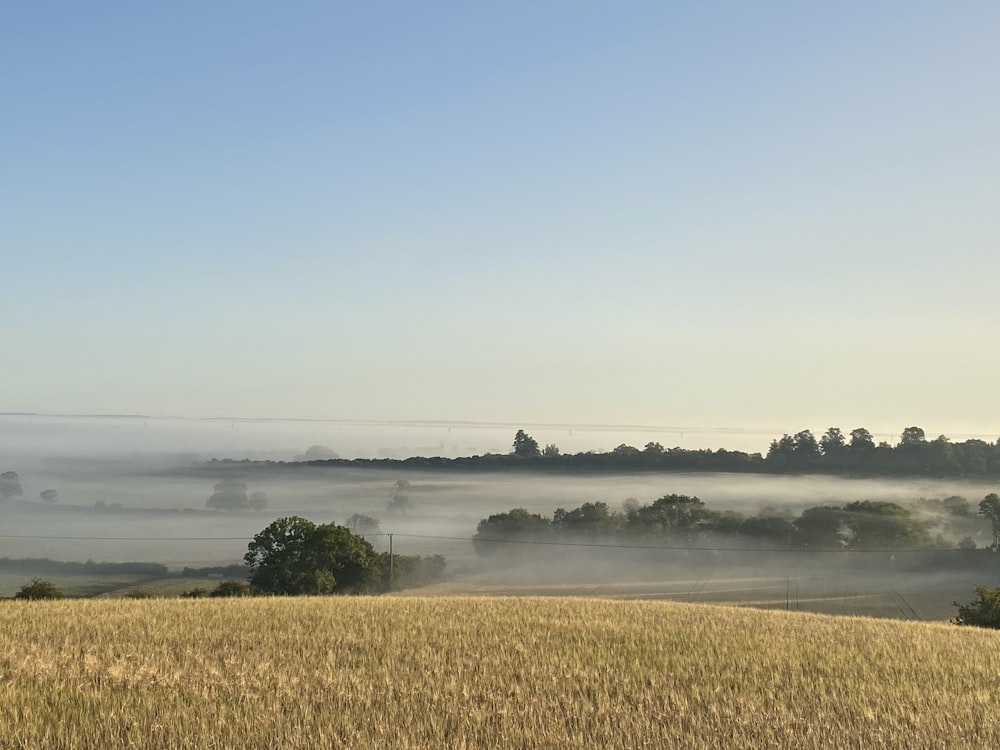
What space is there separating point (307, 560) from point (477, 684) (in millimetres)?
75593

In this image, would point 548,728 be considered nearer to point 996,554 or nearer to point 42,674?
point 42,674

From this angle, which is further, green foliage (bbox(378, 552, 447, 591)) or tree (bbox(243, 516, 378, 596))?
green foliage (bbox(378, 552, 447, 591))

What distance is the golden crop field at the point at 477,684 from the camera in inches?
492

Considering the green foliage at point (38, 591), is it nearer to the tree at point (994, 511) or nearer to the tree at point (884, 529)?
the tree at point (884, 529)

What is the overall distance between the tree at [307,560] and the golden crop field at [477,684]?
57.9 m

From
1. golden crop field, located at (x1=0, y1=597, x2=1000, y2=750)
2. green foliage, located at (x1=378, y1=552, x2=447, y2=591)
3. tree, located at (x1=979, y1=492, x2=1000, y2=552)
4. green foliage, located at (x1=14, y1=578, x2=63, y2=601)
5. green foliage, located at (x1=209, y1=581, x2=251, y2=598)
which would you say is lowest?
green foliage, located at (x1=378, y1=552, x2=447, y2=591)

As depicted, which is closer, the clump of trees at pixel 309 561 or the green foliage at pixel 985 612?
the green foliage at pixel 985 612

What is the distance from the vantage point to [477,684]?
54.3 feet

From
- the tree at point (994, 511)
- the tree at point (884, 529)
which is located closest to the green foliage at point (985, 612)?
the tree at point (884, 529)

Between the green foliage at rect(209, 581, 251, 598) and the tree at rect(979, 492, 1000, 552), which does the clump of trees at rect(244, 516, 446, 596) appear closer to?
the green foliage at rect(209, 581, 251, 598)

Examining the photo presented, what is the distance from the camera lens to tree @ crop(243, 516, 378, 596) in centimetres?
8544

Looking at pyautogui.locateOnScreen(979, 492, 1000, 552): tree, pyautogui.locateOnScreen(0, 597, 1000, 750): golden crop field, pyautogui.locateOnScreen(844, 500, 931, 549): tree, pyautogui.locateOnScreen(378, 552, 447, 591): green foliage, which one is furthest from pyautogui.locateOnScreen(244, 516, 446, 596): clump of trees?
pyautogui.locateOnScreen(979, 492, 1000, 552): tree

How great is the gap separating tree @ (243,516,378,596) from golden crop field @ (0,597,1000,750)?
57930 mm

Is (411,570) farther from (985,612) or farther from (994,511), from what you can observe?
(994,511)
